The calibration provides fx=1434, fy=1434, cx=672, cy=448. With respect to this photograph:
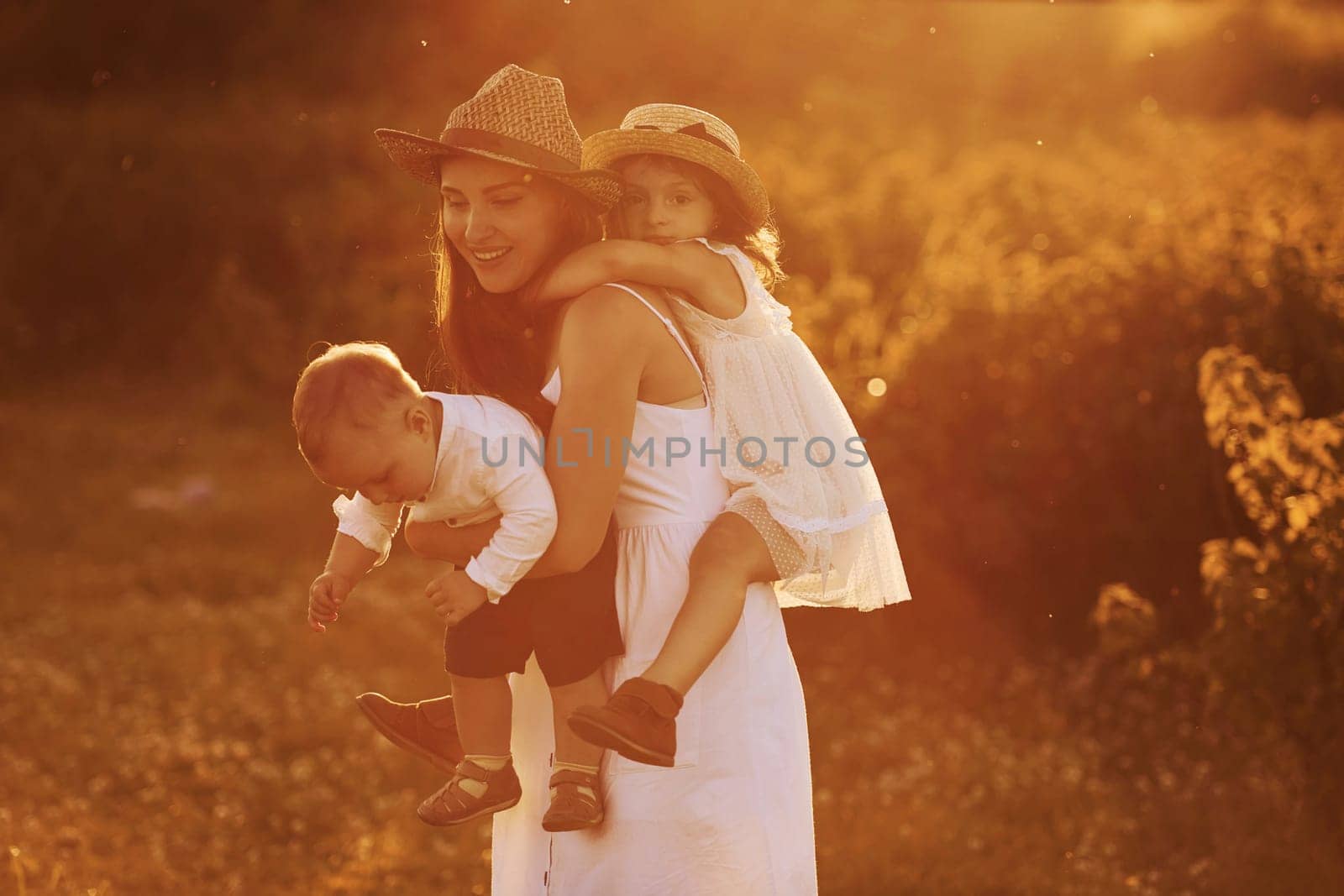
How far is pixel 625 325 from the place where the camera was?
2.76 m

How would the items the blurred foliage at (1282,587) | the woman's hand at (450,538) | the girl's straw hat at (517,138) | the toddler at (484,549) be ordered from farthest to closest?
the blurred foliage at (1282,587) → the girl's straw hat at (517,138) → the woman's hand at (450,538) → the toddler at (484,549)

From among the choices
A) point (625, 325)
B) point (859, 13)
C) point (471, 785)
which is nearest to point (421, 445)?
point (625, 325)

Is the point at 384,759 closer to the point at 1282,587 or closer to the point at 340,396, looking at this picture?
the point at 1282,587

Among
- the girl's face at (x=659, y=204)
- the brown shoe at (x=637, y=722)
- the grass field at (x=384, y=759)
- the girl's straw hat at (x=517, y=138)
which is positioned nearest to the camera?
the brown shoe at (x=637, y=722)

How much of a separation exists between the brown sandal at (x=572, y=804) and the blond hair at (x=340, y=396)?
77 centimetres

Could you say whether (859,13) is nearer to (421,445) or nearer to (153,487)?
(153,487)

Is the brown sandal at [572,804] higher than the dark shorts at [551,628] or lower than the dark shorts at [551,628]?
lower

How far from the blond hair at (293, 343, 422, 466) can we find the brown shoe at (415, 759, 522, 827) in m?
0.72

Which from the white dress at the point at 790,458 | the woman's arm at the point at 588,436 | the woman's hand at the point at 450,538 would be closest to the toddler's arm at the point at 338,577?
the woman's hand at the point at 450,538

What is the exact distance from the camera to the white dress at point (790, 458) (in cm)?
294

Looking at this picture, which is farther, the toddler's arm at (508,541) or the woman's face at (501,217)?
the woman's face at (501,217)

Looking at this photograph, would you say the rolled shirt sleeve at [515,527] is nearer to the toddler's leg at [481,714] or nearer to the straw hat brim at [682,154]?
the toddler's leg at [481,714]

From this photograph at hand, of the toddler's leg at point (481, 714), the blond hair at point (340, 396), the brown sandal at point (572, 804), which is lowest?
the brown sandal at point (572, 804)

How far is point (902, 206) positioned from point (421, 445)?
10026 mm
